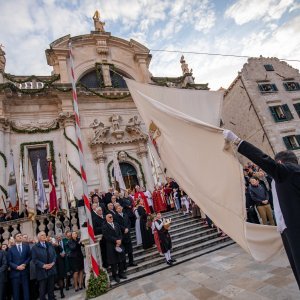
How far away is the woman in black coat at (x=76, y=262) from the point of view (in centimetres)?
747

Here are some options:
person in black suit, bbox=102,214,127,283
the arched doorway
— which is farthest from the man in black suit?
the arched doorway

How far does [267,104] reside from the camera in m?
23.9

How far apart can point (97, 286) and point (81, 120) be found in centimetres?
1374

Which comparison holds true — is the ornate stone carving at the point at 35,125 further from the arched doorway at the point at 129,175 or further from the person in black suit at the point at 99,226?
the person in black suit at the point at 99,226

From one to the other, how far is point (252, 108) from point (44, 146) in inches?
765

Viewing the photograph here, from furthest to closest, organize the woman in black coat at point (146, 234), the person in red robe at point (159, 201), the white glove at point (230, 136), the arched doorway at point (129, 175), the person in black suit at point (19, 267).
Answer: the arched doorway at point (129, 175), the person in red robe at point (159, 201), the woman in black coat at point (146, 234), the person in black suit at point (19, 267), the white glove at point (230, 136)

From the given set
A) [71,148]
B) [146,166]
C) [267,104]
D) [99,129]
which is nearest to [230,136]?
[71,148]

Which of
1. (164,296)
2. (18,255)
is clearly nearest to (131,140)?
(18,255)

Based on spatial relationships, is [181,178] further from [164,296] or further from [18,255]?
[18,255]

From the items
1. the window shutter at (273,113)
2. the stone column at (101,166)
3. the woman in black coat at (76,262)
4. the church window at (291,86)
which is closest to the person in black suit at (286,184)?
the woman in black coat at (76,262)

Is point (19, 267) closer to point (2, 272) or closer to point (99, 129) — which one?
point (2, 272)

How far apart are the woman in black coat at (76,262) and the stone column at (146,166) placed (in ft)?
34.9

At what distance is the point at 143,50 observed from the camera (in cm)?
2295

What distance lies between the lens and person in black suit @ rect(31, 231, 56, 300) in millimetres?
6438
